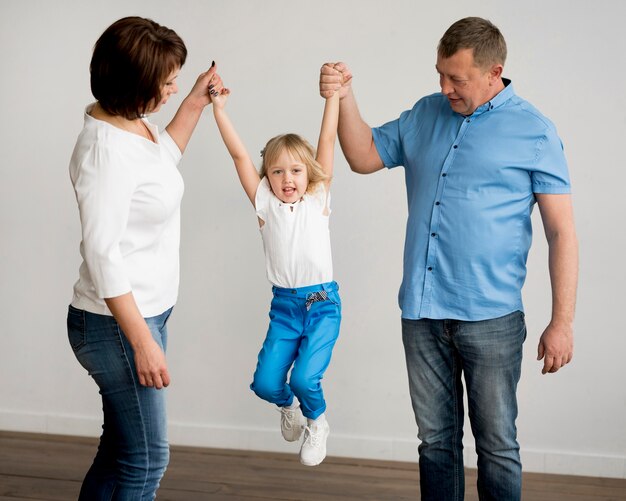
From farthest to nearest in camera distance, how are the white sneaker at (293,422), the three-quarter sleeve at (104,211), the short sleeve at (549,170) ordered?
the white sneaker at (293,422)
the short sleeve at (549,170)
the three-quarter sleeve at (104,211)

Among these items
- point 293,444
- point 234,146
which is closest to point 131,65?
point 234,146

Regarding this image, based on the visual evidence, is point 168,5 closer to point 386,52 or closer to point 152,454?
point 386,52

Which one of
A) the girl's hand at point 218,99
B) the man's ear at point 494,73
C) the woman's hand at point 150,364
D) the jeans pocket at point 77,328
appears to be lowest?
the woman's hand at point 150,364

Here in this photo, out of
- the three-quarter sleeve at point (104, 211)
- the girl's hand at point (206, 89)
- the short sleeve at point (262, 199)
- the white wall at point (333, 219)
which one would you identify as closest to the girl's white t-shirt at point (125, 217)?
the three-quarter sleeve at point (104, 211)

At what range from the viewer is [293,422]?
2.64 metres

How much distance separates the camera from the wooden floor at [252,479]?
10.6 ft

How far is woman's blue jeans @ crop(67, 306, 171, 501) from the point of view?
6.35ft

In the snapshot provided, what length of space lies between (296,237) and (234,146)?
0.33 meters

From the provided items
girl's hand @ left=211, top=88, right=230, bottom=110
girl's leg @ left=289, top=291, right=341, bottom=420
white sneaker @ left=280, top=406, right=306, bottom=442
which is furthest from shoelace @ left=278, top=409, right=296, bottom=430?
girl's hand @ left=211, top=88, right=230, bottom=110

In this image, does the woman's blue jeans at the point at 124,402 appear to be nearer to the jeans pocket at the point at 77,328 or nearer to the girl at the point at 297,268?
the jeans pocket at the point at 77,328

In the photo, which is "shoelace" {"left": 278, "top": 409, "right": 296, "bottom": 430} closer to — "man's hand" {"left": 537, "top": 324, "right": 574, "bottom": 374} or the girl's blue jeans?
the girl's blue jeans

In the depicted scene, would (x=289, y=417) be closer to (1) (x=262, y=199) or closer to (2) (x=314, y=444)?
(2) (x=314, y=444)

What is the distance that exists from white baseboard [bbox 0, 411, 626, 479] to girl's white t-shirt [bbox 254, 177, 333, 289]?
135cm

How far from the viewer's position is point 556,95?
333cm
